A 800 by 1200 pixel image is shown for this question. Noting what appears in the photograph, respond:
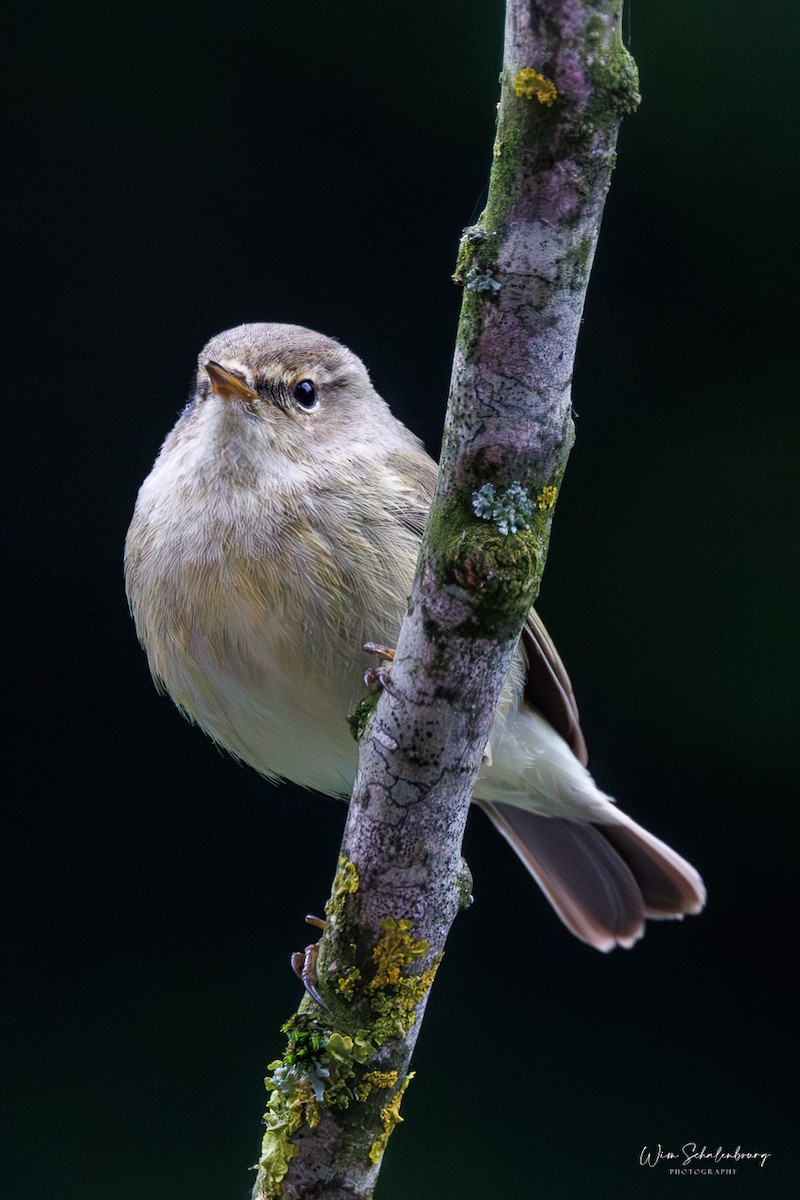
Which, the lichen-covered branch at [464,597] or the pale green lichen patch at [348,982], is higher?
the lichen-covered branch at [464,597]

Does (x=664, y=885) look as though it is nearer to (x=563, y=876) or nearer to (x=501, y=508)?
(x=563, y=876)

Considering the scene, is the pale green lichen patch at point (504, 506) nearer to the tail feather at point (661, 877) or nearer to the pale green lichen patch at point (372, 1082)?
the pale green lichen patch at point (372, 1082)

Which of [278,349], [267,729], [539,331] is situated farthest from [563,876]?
[539,331]

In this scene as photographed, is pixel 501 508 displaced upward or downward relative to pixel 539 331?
downward

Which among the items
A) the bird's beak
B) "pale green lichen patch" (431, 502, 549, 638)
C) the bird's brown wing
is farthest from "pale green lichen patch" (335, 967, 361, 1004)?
the bird's beak

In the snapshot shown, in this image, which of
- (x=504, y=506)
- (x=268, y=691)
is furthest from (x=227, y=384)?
(x=504, y=506)

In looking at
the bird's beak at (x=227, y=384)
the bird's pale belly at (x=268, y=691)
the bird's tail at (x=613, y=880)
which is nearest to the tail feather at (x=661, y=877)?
the bird's tail at (x=613, y=880)
